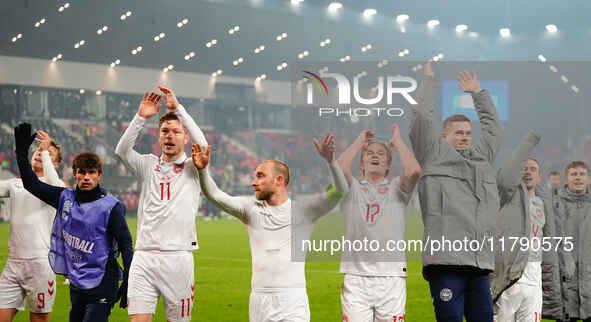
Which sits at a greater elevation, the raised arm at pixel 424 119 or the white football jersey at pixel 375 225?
the raised arm at pixel 424 119

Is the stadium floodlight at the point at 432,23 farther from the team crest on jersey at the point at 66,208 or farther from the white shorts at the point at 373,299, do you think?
the team crest on jersey at the point at 66,208

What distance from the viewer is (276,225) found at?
473 centimetres

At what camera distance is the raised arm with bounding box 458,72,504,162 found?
16.2 ft

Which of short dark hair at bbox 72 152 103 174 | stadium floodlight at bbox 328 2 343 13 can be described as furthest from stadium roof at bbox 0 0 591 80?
short dark hair at bbox 72 152 103 174

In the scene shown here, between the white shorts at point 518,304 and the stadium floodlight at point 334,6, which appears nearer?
the white shorts at point 518,304

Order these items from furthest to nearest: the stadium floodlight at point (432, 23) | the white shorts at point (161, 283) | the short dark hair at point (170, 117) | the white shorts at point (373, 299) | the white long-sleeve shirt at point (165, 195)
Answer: the stadium floodlight at point (432, 23)
the short dark hair at point (170, 117)
the white long-sleeve shirt at point (165, 195)
the white shorts at point (161, 283)
the white shorts at point (373, 299)

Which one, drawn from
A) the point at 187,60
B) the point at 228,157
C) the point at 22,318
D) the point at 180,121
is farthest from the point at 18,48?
the point at 180,121

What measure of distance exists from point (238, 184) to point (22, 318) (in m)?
22.4

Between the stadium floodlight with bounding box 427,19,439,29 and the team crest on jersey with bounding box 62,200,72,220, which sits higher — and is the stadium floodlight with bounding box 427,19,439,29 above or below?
above

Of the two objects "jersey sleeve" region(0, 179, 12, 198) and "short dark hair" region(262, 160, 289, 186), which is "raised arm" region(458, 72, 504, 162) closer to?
"short dark hair" region(262, 160, 289, 186)

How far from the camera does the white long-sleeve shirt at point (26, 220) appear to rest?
6.52 meters

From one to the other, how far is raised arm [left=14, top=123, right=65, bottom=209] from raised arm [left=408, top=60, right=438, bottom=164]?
8.06ft

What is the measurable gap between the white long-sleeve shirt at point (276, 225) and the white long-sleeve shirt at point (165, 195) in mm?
761

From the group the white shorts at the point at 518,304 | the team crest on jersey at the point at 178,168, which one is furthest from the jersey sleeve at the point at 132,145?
the white shorts at the point at 518,304
